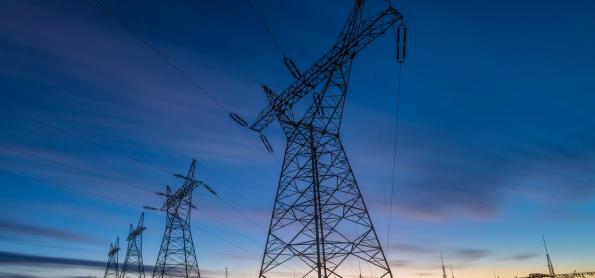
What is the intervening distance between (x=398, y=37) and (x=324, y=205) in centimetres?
1025

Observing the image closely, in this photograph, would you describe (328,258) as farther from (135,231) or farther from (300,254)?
(135,231)

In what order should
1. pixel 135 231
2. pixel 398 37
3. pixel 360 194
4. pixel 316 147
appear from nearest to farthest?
pixel 398 37, pixel 360 194, pixel 316 147, pixel 135 231

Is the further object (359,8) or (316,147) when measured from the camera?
(316,147)

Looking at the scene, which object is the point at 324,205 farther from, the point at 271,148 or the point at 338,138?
the point at 271,148

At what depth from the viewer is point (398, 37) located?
18906 mm

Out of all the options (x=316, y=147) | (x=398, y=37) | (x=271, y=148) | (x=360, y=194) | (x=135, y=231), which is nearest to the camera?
(x=398, y=37)

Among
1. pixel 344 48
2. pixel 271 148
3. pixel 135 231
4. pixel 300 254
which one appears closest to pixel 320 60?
pixel 344 48

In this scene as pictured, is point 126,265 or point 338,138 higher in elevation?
point 338,138

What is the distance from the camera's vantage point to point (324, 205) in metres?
20.9

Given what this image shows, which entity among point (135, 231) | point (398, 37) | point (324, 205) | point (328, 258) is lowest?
point (328, 258)

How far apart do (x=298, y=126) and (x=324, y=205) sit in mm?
5823

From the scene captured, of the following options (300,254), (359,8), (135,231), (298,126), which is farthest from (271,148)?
(135,231)

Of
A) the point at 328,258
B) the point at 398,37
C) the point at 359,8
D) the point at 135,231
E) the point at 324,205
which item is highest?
the point at 359,8

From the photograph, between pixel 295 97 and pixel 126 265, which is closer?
pixel 295 97
